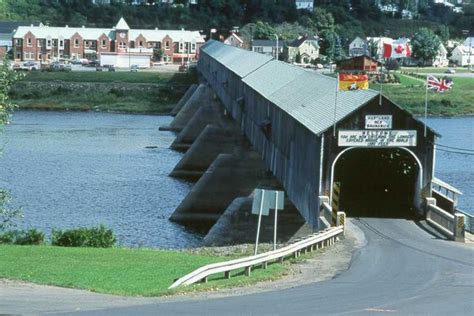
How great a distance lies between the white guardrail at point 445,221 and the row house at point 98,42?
137m

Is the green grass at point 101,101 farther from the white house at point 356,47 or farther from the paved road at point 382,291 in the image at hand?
the paved road at point 382,291

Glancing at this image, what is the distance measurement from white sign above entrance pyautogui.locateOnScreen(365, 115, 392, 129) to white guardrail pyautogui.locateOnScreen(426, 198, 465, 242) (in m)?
A: 2.74

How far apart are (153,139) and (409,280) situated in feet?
227

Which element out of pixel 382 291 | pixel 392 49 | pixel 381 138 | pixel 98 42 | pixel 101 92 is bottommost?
pixel 101 92

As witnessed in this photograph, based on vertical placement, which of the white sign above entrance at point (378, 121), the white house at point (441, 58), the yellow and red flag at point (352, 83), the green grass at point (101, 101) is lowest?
the green grass at point (101, 101)

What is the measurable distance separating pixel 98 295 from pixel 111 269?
424 cm

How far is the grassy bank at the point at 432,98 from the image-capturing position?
121 meters

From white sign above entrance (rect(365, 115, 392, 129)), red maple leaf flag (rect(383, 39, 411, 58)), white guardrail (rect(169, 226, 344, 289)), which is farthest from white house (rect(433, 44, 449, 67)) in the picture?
white guardrail (rect(169, 226, 344, 289))

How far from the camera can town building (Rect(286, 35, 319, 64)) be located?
5844 inches

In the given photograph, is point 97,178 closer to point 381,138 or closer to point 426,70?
point 381,138

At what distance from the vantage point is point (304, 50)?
6058 inches

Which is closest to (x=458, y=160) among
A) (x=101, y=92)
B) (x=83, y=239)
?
(x=83, y=239)

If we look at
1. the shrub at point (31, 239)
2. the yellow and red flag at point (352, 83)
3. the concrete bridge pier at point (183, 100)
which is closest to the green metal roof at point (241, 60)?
the yellow and red flag at point (352, 83)

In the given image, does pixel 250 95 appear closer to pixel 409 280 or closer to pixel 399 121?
pixel 399 121
